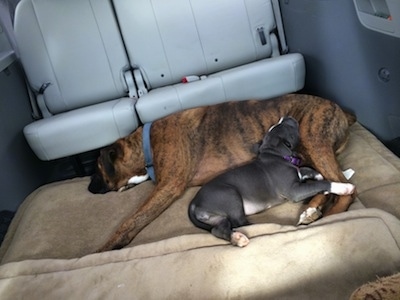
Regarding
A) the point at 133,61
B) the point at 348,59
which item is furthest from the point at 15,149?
the point at 348,59

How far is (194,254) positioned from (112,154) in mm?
902

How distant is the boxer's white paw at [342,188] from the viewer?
157 cm

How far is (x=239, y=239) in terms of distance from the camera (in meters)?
1.35

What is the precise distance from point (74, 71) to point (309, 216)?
71.2 inches

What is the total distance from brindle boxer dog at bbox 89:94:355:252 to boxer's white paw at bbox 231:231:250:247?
0.54 metres

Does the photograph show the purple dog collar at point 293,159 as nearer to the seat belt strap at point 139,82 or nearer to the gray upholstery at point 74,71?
the gray upholstery at point 74,71

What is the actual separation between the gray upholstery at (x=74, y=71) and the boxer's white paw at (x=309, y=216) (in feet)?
3.88

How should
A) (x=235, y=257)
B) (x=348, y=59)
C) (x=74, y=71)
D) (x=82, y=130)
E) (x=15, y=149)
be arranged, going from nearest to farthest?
(x=235, y=257) → (x=348, y=59) → (x=82, y=130) → (x=15, y=149) → (x=74, y=71)

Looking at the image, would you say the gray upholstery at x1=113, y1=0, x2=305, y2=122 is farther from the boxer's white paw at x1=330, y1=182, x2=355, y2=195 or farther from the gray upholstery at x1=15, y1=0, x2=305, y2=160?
the boxer's white paw at x1=330, y1=182, x2=355, y2=195

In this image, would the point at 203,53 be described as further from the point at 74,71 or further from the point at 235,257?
the point at 235,257

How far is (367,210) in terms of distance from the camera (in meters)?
1.34

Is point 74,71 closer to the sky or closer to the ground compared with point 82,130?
closer to the sky

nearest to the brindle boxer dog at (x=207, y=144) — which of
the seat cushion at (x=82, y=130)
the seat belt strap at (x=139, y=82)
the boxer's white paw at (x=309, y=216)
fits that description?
the seat cushion at (x=82, y=130)

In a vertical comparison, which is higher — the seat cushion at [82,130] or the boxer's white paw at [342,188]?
the seat cushion at [82,130]
